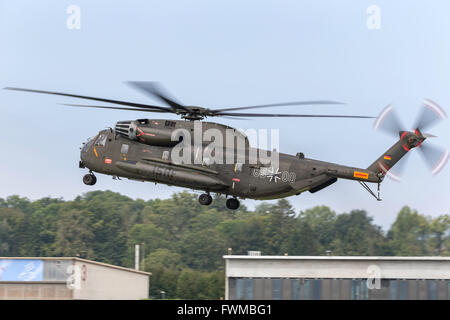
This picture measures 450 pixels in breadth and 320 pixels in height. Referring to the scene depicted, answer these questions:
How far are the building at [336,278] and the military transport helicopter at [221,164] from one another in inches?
481

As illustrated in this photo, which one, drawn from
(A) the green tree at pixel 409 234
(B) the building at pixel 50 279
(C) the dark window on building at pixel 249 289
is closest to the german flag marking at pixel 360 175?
(C) the dark window on building at pixel 249 289

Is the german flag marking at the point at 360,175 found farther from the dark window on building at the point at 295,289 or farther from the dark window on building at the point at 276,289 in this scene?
the dark window on building at the point at 276,289

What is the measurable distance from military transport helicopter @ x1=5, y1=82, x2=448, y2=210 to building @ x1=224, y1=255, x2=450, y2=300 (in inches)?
481

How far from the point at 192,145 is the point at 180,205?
404ft

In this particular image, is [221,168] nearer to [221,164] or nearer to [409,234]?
[221,164]

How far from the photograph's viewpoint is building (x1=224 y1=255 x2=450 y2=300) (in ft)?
179

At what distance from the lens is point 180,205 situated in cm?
16550

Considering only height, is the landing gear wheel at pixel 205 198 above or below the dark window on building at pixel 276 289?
above

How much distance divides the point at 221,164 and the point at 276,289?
51.2 ft

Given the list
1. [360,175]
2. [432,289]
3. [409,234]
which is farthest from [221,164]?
[409,234]

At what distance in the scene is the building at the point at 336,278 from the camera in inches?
2152

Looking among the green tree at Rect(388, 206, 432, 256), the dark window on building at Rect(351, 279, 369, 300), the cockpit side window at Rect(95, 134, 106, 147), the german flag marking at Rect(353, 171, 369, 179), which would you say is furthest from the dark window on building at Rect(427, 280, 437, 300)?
the green tree at Rect(388, 206, 432, 256)

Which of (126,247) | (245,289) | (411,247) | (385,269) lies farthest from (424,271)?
(126,247)
